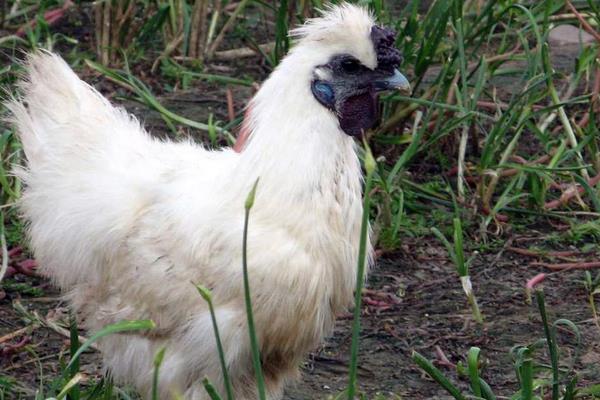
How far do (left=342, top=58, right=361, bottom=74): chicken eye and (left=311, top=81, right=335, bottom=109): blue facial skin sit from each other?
88 millimetres

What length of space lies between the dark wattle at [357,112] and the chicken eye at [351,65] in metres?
0.08

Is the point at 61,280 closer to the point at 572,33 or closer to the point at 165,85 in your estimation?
the point at 165,85

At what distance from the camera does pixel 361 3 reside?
529 cm

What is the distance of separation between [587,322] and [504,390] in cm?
61

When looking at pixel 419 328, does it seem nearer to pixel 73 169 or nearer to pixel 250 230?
pixel 250 230

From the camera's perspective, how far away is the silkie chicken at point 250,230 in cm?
383

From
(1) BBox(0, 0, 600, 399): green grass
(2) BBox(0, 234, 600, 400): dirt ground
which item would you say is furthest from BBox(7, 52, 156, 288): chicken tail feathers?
(2) BBox(0, 234, 600, 400): dirt ground

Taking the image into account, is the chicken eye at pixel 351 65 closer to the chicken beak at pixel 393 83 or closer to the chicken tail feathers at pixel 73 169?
the chicken beak at pixel 393 83

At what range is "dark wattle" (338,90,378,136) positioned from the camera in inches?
156

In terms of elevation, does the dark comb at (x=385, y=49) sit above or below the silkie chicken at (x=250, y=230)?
above

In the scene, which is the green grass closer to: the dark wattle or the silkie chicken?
the silkie chicken

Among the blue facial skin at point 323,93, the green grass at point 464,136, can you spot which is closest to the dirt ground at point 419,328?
the green grass at point 464,136

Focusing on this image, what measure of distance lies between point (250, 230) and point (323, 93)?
488 mm

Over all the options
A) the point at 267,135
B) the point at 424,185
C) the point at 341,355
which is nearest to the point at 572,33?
the point at 424,185
